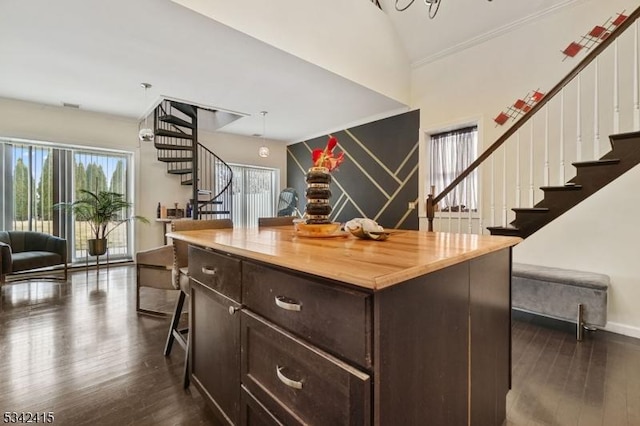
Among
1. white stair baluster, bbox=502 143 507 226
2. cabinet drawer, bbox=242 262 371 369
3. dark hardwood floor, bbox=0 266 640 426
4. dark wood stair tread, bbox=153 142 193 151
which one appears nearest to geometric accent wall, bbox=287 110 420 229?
white stair baluster, bbox=502 143 507 226

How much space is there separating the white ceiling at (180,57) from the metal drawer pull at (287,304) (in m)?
2.68

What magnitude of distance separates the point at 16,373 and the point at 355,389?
2.50 m

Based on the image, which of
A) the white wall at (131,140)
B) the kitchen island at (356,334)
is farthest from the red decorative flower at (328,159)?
the white wall at (131,140)

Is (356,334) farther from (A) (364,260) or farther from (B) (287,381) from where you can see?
(B) (287,381)

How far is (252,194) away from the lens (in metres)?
7.28

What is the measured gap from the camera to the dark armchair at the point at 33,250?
12.6ft

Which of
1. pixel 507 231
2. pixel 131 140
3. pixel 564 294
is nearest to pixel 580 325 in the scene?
pixel 564 294

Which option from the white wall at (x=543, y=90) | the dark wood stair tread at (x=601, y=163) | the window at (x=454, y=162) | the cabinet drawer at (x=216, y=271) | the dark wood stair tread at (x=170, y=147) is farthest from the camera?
the dark wood stair tread at (x=170, y=147)

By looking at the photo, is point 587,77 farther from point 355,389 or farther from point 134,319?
point 134,319

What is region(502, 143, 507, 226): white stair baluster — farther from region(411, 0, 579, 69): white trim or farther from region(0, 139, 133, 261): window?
region(0, 139, 133, 261): window

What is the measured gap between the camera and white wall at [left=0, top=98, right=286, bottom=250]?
4711 mm

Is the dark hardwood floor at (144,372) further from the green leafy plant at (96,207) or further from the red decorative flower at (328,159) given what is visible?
the green leafy plant at (96,207)

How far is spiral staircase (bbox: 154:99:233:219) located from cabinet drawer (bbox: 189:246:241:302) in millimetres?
3941

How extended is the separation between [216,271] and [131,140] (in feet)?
17.8
